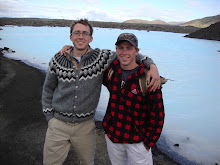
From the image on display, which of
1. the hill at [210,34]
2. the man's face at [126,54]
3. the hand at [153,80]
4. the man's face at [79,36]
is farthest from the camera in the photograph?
the hill at [210,34]

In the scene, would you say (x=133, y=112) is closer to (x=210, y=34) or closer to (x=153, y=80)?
(x=153, y=80)

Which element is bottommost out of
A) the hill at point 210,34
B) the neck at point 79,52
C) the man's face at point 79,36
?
the hill at point 210,34

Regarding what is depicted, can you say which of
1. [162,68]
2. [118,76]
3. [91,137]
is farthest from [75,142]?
[162,68]

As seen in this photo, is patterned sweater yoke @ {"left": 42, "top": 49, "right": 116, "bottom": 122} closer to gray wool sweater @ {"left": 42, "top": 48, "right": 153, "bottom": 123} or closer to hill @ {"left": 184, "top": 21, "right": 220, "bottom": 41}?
gray wool sweater @ {"left": 42, "top": 48, "right": 153, "bottom": 123}

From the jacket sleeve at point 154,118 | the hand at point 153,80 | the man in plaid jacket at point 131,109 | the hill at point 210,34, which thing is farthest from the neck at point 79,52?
the hill at point 210,34

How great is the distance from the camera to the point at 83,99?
2061 mm

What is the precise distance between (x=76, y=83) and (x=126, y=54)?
0.58 meters

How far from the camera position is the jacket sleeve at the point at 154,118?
70.2 inches

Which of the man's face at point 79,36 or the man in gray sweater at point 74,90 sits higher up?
the man's face at point 79,36

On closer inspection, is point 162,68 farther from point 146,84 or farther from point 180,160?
point 146,84

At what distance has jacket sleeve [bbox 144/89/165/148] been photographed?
1782 mm

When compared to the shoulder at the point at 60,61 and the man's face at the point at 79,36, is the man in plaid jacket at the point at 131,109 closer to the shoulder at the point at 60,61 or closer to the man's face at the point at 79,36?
the man's face at the point at 79,36

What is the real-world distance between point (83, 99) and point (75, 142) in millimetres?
520

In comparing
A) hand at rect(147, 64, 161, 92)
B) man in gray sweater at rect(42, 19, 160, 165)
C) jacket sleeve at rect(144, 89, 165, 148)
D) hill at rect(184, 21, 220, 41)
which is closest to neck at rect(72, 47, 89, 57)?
man in gray sweater at rect(42, 19, 160, 165)
